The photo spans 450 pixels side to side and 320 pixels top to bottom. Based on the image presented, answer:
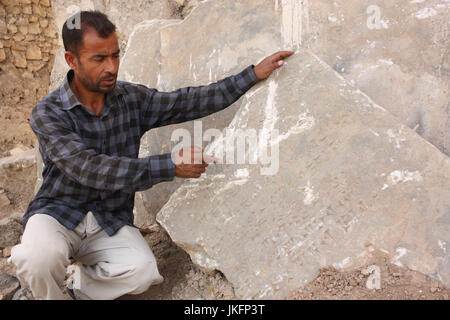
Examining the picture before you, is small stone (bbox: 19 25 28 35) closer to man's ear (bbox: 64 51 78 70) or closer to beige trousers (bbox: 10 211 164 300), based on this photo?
man's ear (bbox: 64 51 78 70)

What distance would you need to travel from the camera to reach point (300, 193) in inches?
72.3

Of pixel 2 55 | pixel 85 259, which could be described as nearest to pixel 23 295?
pixel 85 259

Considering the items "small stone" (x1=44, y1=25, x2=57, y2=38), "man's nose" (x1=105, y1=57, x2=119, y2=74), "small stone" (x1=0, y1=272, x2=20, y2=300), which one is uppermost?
"man's nose" (x1=105, y1=57, x2=119, y2=74)

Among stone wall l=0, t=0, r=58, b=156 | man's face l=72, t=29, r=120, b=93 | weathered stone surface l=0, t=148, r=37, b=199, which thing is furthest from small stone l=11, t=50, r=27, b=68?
man's face l=72, t=29, r=120, b=93

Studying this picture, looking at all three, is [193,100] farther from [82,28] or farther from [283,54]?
[82,28]

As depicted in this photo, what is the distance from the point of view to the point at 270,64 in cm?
205

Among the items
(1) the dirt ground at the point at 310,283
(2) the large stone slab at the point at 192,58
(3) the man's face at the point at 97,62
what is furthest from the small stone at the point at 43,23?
(3) the man's face at the point at 97,62

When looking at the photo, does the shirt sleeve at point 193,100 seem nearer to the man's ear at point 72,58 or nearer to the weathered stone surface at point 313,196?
the weathered stone surface at point 313,196

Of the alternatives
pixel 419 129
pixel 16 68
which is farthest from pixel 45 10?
pixel 419 129

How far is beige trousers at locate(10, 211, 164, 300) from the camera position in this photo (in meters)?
1.88

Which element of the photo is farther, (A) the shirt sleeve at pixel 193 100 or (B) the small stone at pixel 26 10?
(B) the small stone at pixel 26 10

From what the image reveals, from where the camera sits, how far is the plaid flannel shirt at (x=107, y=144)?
71.8 inches

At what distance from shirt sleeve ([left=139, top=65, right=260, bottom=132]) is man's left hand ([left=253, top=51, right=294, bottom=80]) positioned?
0.03 m

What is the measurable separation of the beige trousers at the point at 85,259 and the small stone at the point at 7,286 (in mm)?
454
